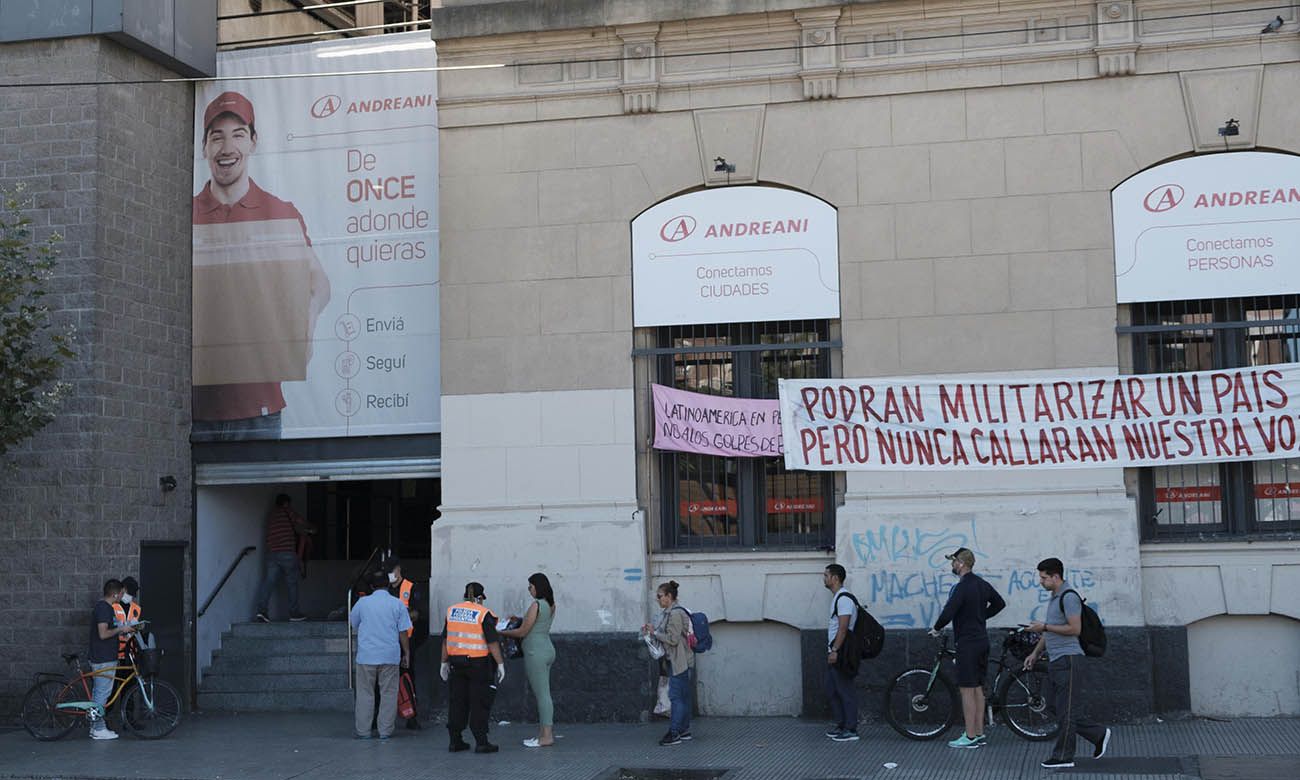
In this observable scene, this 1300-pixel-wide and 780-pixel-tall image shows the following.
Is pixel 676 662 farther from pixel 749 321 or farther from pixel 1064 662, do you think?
pixel 749 321

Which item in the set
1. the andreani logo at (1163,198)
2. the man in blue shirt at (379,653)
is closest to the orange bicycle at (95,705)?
the man in blue shirt at (379,653)

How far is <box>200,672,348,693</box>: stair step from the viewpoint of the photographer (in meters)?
17.4

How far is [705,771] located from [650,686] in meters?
2.97

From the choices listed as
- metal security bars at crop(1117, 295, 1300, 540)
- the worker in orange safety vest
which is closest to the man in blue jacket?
metal security bars at crop(1117, 295, 1300, 540)

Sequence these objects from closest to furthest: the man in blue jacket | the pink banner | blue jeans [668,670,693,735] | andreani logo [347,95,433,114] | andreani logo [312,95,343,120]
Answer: the man in blue jacket, blue jeans [668,670,693,735], the pink banner, andreani logo [347,95,433,114], andreani logo [312,95,343,120]

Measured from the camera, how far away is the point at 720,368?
15.7 m

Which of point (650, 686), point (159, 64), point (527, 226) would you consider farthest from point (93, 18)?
point (650, 686)

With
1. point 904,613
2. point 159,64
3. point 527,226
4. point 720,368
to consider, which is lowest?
point 904,613

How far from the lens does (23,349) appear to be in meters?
15.0

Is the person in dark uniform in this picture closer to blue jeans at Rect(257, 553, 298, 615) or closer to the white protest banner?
the white protest banner

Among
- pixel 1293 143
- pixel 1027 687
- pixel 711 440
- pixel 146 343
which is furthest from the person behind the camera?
pixel 146 343

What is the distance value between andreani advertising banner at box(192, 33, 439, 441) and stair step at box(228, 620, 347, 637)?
2488 millimetres

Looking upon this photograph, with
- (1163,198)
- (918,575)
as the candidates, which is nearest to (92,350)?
(918,575)

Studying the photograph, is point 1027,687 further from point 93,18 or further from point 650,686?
point 93,18
